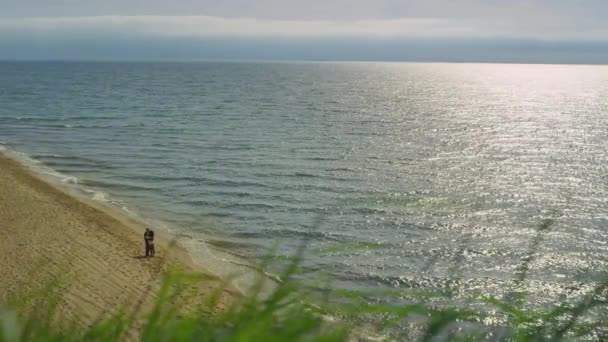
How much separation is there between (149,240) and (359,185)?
18779mm

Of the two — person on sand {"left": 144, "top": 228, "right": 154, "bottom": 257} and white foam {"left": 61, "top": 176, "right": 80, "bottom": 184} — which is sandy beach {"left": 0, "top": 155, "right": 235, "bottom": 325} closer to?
person on sand {"left": 144, "top": 228, "right": 154, "bottom": 257}

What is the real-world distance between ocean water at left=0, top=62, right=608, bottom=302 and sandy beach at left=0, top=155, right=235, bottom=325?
2.54 metres

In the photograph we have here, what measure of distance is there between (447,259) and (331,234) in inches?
267

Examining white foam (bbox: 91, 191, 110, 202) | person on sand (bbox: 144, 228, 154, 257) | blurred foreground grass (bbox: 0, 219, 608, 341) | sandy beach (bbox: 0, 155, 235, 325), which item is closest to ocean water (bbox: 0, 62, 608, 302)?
white foam (bbox: 91, 191, 110, 202)

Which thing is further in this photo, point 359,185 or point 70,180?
point 70,180

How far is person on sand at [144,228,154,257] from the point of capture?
25.6 m

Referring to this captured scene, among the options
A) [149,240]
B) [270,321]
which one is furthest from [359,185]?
[270,321]

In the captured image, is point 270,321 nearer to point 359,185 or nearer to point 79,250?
point 79,250

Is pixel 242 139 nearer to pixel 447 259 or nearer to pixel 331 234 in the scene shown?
pixel 331 234

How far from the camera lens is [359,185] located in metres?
40.9

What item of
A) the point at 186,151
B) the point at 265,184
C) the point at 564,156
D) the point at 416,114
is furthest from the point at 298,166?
the point at 416,114

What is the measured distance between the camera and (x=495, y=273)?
83.0 ft

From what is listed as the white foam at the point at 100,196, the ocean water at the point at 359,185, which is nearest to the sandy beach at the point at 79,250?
the white foam at the point at 100,196

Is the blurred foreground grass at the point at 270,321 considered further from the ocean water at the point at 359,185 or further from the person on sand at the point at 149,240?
the person on sand at the point at 149,240
